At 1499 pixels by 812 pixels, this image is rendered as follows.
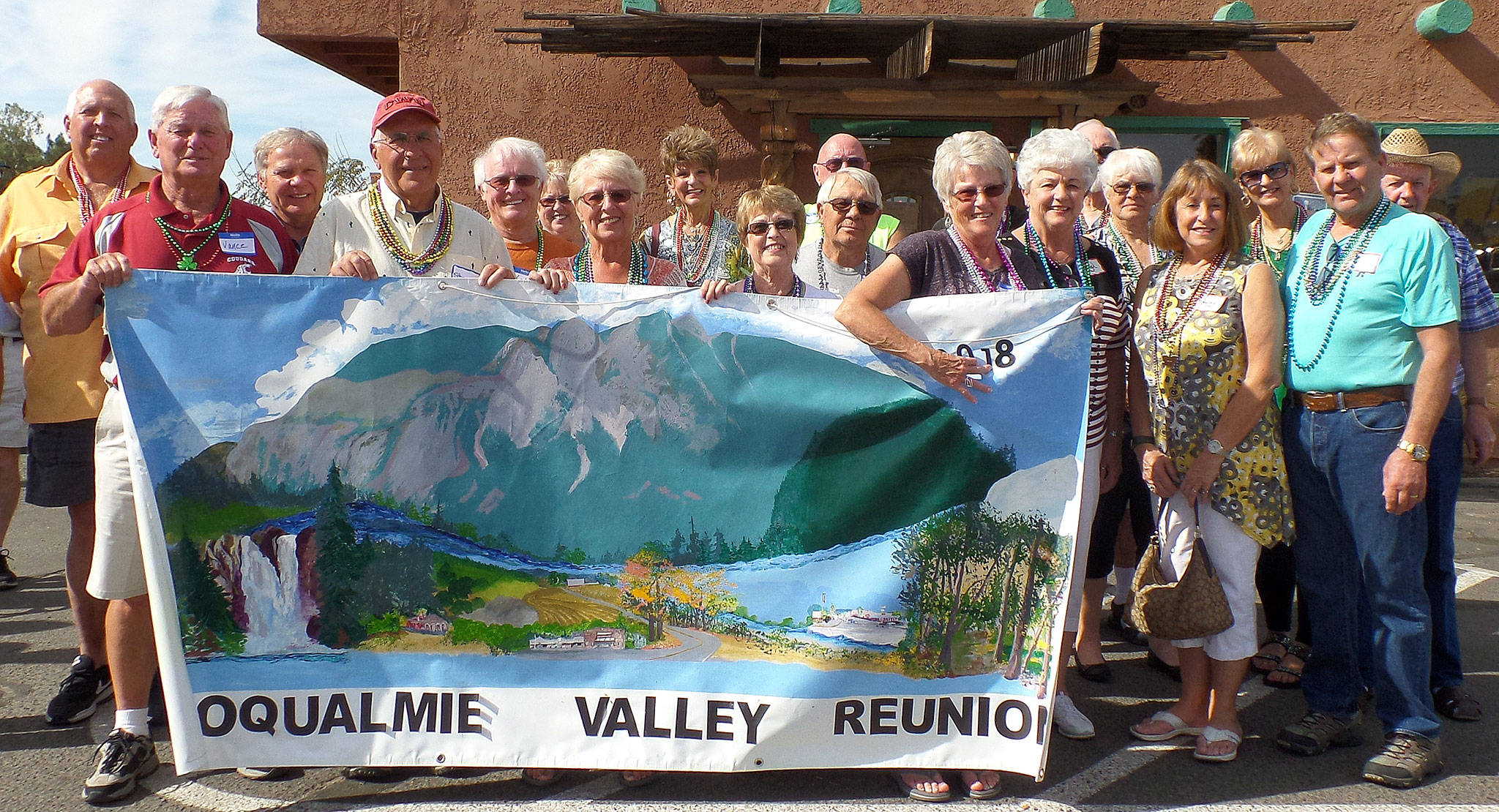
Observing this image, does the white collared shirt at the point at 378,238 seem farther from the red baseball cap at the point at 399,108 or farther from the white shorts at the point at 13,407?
the white shorts at the point at 13,407

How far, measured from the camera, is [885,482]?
285cm

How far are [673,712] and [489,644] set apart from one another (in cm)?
55

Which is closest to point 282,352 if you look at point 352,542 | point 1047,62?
point 352,542

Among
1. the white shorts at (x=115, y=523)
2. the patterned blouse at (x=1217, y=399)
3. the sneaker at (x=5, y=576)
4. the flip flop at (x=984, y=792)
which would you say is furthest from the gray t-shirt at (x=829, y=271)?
the sneaker at (x=5, y=576)

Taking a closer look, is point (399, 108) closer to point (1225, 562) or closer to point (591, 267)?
point (591, 267)

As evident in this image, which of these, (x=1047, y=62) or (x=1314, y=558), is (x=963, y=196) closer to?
(x=1314, y=558)

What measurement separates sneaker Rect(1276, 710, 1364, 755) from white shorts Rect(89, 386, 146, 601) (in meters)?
3.49

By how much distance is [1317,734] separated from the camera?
10.2ft

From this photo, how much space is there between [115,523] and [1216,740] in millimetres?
3328

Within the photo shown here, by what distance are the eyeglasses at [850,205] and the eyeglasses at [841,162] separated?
2.59ft

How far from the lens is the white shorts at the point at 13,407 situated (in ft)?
14.7

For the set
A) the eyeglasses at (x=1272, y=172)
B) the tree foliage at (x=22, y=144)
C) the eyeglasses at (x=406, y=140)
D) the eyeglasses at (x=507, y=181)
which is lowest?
the eyeglasses at (x=507, y=181)

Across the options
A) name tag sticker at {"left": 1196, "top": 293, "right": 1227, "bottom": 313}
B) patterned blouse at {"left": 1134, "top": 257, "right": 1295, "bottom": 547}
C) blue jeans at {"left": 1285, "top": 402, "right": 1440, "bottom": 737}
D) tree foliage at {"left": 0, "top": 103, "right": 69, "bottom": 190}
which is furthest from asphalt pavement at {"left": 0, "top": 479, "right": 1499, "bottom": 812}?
tree foliage at {"left": 0, "top": 103, "right": 69, "bottom": 190}

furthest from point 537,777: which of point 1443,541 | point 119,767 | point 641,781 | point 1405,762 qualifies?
point 1443,541
